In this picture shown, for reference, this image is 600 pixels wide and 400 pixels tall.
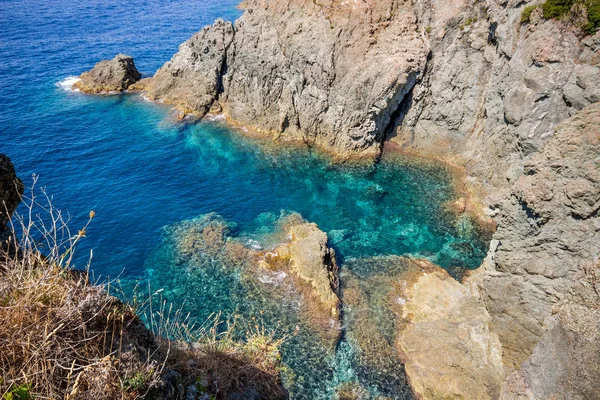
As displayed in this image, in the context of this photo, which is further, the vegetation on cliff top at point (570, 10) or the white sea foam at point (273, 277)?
the white sea foam at point (273, 277)

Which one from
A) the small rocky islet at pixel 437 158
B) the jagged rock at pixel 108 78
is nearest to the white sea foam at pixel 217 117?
the small rocky islet at pixel 437 158

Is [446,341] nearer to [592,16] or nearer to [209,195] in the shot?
[592,16]

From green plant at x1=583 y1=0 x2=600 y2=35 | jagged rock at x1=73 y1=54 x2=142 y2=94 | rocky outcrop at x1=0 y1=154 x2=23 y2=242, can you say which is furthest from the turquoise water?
rocky outcrop at x1=0 y1=154 x2=23 y2=242

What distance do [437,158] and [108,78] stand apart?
169 ft

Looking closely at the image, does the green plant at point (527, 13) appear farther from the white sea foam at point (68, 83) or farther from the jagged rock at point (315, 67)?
the white sea foam at point (68, 83)

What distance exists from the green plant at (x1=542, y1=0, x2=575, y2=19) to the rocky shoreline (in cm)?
56

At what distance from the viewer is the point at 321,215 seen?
114 feet

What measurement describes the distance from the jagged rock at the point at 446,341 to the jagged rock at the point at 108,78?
5381 cm

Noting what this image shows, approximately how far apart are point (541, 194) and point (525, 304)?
21.0ft

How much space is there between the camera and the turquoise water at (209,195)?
26484 millimetres

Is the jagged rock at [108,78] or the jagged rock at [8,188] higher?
the jagged rock at [8,188]

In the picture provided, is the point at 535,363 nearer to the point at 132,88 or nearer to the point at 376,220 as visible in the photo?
the point at 376,220

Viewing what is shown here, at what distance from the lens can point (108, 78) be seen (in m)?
58.3

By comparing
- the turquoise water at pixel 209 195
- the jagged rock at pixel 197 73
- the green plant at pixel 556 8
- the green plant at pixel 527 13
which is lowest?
the turquoise water at pixel 209 195
